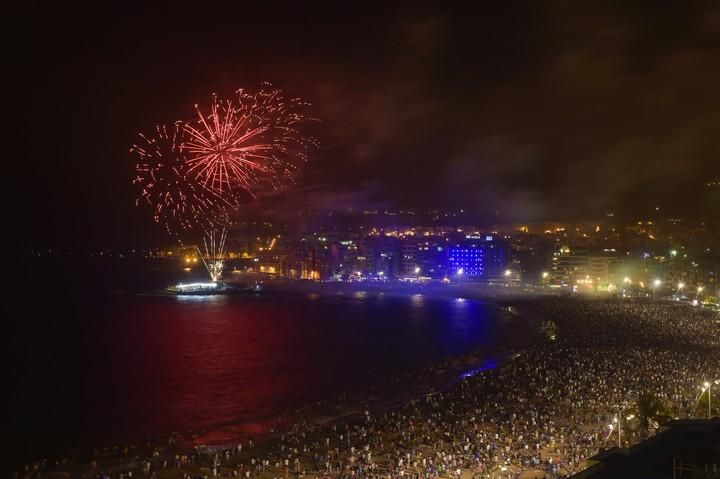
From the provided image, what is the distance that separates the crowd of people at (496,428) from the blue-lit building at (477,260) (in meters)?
60.3

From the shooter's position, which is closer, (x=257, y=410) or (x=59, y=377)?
(x=257, y=410)

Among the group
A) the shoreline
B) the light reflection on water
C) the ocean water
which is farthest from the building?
the light reflection on water

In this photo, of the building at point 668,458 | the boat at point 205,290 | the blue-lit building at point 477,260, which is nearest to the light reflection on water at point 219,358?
the boat at point 205,290

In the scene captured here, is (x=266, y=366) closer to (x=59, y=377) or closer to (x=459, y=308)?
(x=59, y=377)

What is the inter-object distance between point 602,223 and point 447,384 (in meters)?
126

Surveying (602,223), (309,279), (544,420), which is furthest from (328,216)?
(544,420)

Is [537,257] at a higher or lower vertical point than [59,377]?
higher

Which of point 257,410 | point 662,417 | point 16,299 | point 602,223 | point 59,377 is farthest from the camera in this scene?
point 602,223

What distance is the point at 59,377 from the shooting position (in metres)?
26.1

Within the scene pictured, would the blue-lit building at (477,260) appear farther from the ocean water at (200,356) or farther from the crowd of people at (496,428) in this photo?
the crowd of people at (496,428)

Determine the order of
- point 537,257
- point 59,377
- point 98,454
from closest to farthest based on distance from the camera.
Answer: point 98,454 → point 59,377 → point 537,257

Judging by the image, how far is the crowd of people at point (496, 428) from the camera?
12734 mm

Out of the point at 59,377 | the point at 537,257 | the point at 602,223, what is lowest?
the point at 59,377

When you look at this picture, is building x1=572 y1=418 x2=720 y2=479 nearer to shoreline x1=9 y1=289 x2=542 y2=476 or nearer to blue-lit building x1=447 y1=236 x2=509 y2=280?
shoreline x1=9 y1=289 x2=542 y2=476
